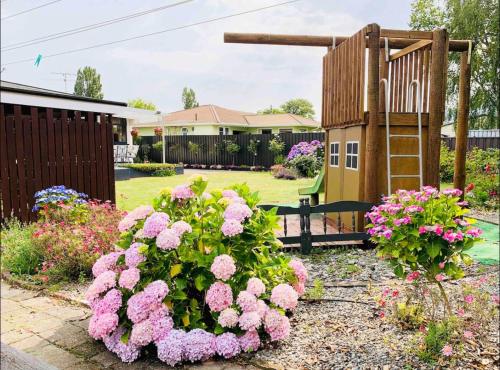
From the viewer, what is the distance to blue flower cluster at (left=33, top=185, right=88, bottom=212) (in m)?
2.90

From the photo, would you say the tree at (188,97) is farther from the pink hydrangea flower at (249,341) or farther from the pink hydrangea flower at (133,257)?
the pink hydrangea flower at (249,341)

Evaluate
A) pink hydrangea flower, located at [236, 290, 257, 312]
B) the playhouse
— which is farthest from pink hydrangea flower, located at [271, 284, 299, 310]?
the playhouse

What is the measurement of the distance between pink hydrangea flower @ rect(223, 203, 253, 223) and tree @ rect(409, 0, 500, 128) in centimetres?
106

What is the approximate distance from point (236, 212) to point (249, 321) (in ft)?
1.30

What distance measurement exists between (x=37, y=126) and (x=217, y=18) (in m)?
2.02

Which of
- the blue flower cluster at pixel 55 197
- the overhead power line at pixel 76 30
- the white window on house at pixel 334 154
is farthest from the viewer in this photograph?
the white window on house at pixel 334 154

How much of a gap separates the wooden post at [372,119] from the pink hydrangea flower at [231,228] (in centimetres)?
181

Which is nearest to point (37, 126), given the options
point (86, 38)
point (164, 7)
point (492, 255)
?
point (86, 38)

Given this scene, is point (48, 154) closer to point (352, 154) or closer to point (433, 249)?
point (352, 154)

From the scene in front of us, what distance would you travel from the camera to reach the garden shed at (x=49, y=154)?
2.69 meters

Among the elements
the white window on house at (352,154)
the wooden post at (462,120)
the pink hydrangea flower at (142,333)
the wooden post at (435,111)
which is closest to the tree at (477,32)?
the wooden post at (462,120)

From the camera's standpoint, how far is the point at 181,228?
1.47 meters

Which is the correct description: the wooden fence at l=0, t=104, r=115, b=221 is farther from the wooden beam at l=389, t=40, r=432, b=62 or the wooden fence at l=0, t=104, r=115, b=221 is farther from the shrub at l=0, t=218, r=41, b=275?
the wooden beam at l=389, t=40, r=432, b=62

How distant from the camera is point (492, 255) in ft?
9.25
